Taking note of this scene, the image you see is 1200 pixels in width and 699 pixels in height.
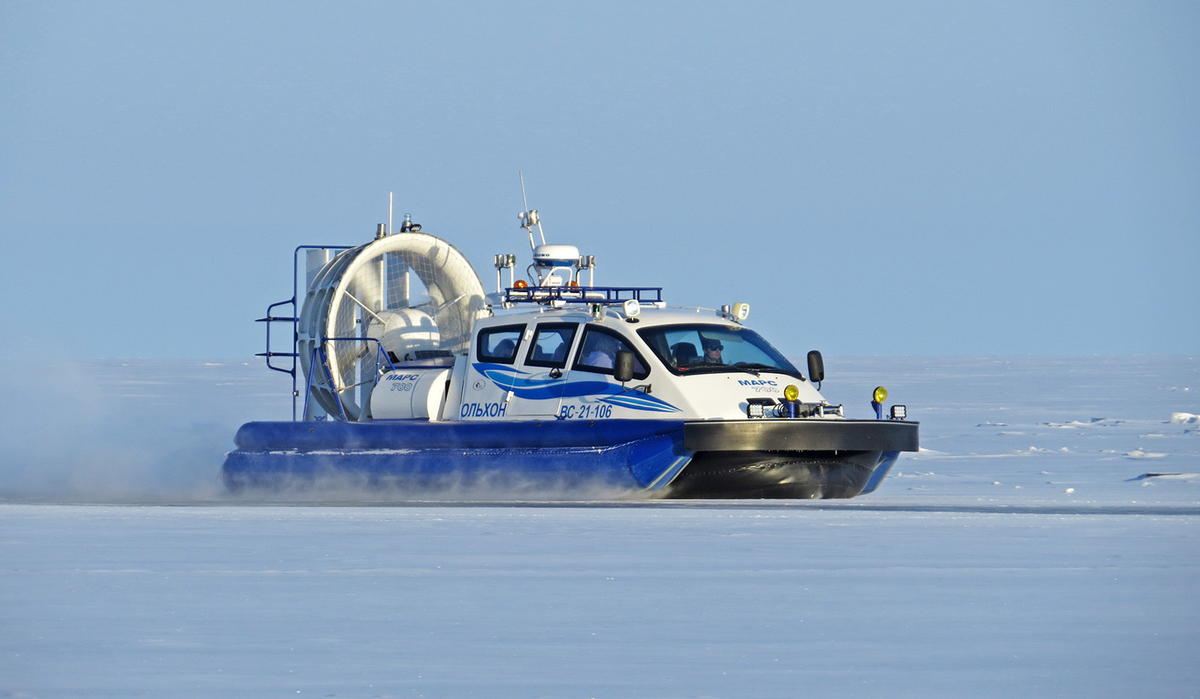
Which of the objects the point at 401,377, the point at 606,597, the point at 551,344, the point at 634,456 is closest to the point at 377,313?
the point at 401,377

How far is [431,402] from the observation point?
48.0 ft

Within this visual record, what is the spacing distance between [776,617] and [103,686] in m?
2.80

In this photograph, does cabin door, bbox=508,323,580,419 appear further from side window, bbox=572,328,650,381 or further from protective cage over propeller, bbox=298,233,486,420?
protective cage over propeller, bbox=298,233,486,420

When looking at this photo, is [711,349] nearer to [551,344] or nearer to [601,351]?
[601,351]

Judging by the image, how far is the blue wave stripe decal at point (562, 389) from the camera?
13.2 metres

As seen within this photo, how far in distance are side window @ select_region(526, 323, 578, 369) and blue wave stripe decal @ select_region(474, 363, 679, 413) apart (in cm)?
14

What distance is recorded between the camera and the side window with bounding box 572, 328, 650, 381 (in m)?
13.4

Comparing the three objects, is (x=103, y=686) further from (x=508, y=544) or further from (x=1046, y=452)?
(x=1046, y=452)

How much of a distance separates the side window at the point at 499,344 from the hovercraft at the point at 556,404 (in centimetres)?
1

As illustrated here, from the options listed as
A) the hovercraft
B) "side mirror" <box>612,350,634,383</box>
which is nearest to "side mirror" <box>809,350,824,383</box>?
the hovercraft

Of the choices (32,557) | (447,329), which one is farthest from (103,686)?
(447,329)

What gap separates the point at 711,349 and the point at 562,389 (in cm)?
128

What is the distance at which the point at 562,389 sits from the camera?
13.7 meters

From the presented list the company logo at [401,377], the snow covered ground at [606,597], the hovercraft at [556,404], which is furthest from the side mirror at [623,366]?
the company logo at [401,377]
